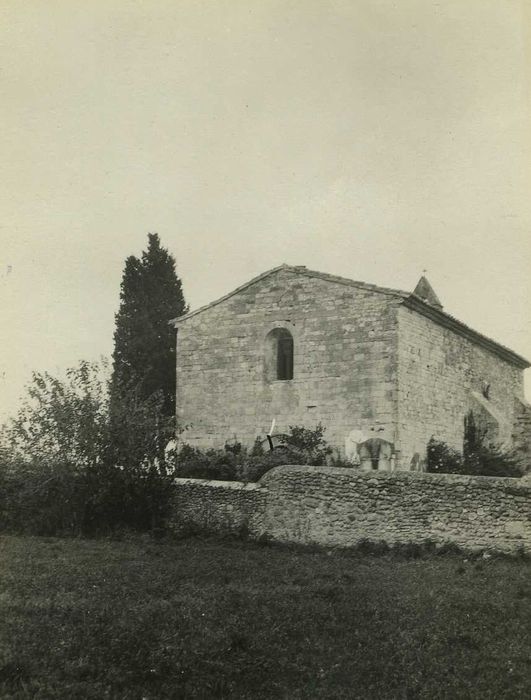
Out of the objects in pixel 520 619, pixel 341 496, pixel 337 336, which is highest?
pixel 337 336

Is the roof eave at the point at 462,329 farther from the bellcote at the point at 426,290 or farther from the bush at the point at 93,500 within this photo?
the bush at the point at 93,500

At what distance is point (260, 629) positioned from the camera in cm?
708

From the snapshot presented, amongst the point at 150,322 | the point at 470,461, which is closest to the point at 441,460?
the point at 470,461

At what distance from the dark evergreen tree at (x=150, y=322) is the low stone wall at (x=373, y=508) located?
10.8 meters

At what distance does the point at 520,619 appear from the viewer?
7.84 meters

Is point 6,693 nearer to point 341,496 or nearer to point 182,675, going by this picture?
point 182,675

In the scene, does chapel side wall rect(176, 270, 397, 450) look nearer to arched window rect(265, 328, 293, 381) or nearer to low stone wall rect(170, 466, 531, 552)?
arched window rect(265, 328, 293, 381)

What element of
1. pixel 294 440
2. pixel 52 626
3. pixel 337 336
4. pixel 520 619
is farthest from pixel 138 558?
pixel 337 336

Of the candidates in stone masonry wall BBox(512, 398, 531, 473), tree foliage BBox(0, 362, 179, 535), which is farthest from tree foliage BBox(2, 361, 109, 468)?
stone masonry wall BBox(512, 398, 531, 473)

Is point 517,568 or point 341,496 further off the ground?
point 341,496

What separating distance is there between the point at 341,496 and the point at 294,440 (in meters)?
5.15

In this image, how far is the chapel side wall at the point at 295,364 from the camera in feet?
58.4

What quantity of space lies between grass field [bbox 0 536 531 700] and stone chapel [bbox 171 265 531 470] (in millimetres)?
7308

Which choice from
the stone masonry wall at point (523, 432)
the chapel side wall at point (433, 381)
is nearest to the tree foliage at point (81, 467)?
the chapel side wall at point (433, 381)
